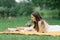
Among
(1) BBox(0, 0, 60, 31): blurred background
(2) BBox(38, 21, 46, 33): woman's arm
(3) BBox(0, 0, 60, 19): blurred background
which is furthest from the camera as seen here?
(3) BBox(0, 0, 60, 19): blurred background

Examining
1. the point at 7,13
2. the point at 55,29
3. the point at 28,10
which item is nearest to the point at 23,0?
the point at 28,10

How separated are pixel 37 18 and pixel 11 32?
42.1 inches

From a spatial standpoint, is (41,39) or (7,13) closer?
(41,39)

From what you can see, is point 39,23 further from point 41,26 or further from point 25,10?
point 25,10

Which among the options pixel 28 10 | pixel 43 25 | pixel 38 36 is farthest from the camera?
pixel 28 10

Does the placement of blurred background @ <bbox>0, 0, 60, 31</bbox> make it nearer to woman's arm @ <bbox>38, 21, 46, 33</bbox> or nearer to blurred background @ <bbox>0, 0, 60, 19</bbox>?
blurred background @ <bbox>0, 0, 60, 19</bbox>

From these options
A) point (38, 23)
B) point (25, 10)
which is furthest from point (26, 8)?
point (38, 23)

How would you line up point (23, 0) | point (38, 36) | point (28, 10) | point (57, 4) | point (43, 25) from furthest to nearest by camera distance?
1. point (23, 0)
2. point (28, 10)
3. point (57, 4)
4. point (43, 25)
5. point (38, 36)

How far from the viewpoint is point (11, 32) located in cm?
994

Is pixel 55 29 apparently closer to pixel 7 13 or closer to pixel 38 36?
pixel 38 36

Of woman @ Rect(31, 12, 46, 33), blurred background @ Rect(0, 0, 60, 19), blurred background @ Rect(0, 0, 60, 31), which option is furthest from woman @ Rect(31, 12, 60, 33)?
blurred background @ Rect(0, 0, 60, 19)

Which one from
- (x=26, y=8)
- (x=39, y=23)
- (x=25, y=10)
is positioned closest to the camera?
(x=39, y=23)

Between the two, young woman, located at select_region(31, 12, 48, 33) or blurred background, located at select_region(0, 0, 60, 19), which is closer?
young woman, located at select_region(31, 12, 48, 33)

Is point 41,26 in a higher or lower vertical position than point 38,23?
lower
